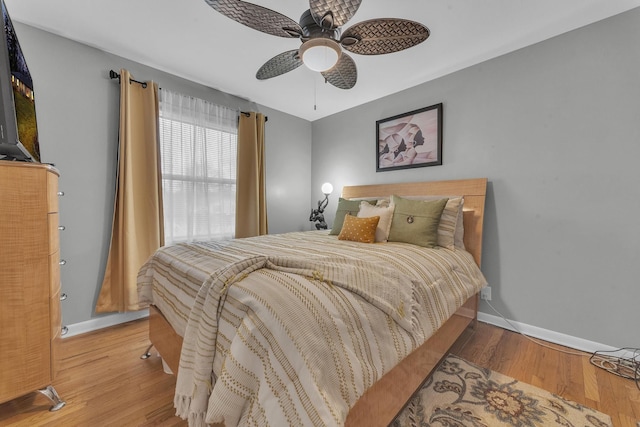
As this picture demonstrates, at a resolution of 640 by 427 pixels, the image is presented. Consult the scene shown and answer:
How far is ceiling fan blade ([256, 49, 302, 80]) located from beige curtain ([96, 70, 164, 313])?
123cm

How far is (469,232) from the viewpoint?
2340 mm

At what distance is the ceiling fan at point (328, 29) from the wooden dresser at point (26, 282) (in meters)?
1.27

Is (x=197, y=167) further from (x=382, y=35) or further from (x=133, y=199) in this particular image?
(x=382, y=35)

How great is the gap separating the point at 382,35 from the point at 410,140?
57.4 inches

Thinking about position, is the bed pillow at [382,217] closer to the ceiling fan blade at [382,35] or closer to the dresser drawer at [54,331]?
the ceiling fan blade at [382,35]

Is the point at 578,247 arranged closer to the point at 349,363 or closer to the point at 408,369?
the point at 408,369

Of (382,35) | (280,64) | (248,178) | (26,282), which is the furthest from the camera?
(248,178)

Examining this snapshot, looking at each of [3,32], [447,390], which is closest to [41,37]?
[3,32]

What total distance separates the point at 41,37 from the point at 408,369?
3.38 meters

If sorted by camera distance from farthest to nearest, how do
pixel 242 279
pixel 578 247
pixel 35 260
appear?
pixel 578 247 → pixel 35 260 → pixel 242 279

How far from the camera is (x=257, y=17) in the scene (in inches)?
57.2

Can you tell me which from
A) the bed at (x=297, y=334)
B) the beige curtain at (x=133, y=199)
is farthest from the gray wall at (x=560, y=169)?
the beige curtain at (x=133, y=199)

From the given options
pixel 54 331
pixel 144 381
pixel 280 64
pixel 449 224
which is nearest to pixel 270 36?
pixel 280 64

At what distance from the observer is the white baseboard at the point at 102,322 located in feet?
7.02
